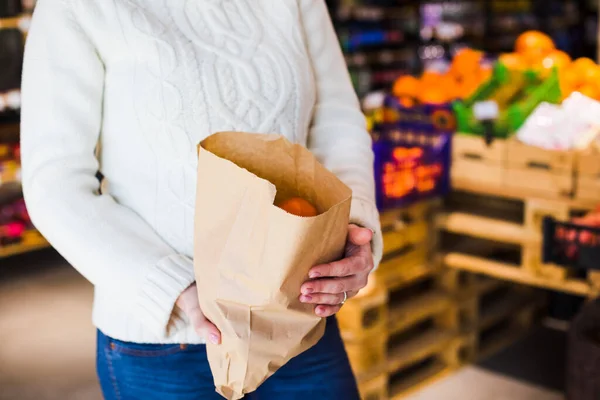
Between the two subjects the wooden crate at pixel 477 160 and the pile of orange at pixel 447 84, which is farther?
the pile of orange at pixel 447 84

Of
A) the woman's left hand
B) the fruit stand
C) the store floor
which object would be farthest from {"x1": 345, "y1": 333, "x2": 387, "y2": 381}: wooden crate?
the woman's left hand

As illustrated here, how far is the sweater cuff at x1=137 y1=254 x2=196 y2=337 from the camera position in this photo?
1.15 meters

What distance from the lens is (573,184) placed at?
2787mm

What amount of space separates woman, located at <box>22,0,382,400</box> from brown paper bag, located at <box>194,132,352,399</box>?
0.14 ft

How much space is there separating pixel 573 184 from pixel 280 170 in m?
1.89

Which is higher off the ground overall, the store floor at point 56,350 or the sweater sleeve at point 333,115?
the sweater sleeve at point 333,115

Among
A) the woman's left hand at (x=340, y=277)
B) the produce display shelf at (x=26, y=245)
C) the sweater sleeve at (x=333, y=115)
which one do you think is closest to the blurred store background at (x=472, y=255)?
the produce display shelf at (x=26, y=245)

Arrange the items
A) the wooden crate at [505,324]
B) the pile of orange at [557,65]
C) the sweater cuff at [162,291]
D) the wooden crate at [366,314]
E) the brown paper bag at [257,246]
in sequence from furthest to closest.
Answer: the wooden crate at [505,324] < the pile of orange at [557,65] < the wooden crate at [366,314] < the sweater cuff at [162,291] < the brown paper bag at [257,246]

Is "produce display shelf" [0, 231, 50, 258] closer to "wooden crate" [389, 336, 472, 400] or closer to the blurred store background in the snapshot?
the blurred store background

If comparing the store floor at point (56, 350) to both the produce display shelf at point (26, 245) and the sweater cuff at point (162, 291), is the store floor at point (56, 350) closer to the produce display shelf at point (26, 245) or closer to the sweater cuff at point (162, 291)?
the produce display shelf at point (26, 245)

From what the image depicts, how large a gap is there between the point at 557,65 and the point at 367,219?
255cm

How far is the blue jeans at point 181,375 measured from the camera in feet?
4.22

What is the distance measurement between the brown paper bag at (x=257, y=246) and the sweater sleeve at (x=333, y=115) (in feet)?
0.84

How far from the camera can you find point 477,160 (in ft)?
10.0
